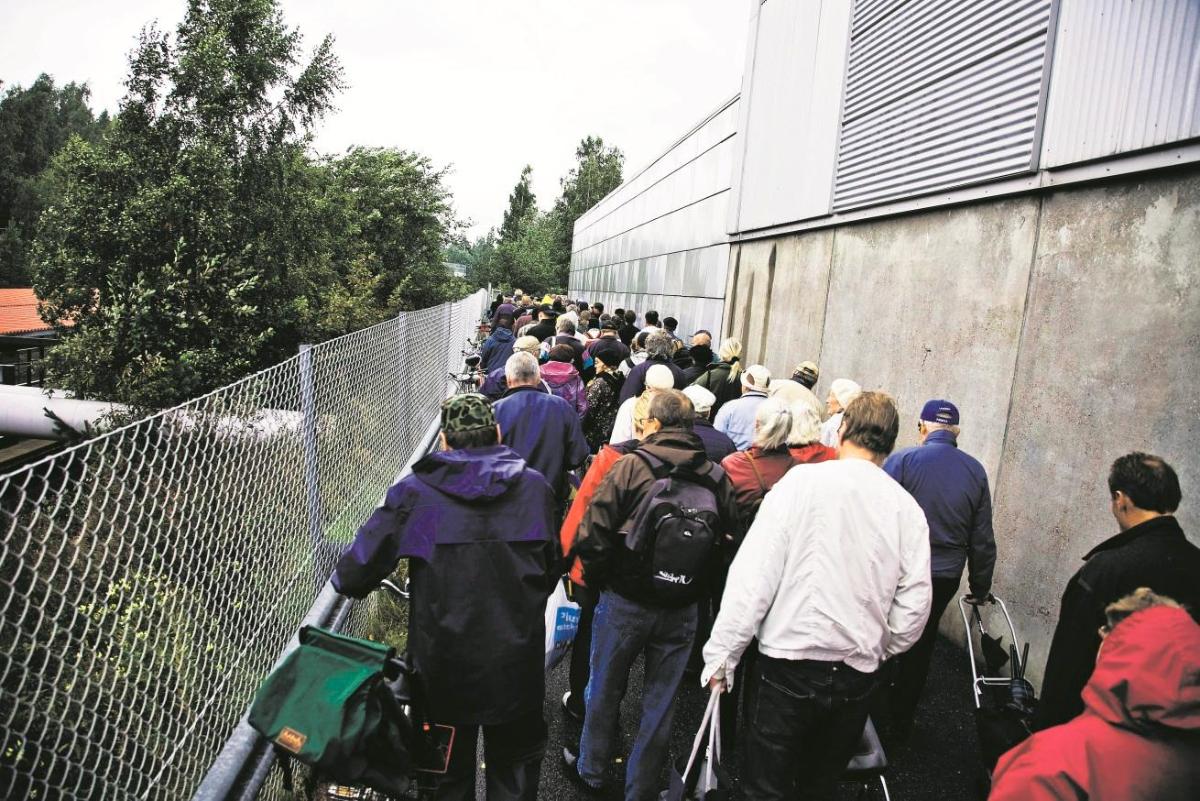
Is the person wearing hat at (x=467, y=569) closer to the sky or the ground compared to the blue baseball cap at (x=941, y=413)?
closer to the ground

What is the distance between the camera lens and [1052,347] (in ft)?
16.6

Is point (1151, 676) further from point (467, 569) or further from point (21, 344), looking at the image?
point (21, 344)

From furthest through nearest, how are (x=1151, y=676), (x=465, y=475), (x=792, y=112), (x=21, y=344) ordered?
(x=21, y=344), (x=792, y=112), (x=465, y=475), (x=1151, y=676)

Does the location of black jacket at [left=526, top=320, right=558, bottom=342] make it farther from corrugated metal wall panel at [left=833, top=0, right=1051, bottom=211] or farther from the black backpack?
the black backpack

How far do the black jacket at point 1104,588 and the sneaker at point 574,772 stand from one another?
6.61 feet

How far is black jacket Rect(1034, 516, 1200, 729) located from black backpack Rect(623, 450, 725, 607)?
142 cm

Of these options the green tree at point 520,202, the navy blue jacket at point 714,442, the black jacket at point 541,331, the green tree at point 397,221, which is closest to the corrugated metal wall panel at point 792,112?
the black jacket at point 541,331

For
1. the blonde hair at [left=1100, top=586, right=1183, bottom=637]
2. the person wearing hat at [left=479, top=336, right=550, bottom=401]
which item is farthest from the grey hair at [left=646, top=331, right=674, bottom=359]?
the blonde hair at [left=1100, top=586, right=1183, bottom=637]

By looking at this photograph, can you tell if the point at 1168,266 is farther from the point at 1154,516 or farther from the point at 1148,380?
the point at 1154,516

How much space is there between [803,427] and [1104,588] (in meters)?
1.58

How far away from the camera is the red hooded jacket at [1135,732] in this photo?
1.87 meters

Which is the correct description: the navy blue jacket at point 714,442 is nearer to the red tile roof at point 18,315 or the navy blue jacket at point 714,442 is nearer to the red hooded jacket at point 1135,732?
the red hooded jacket at point 1135,732

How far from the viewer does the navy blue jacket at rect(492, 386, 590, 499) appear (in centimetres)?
490

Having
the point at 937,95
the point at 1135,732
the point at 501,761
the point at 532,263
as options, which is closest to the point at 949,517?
the point at 1135,732
